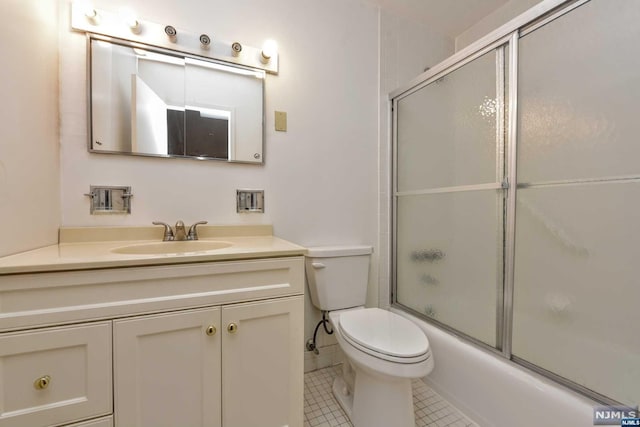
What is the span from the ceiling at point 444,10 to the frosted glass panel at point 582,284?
1.39m

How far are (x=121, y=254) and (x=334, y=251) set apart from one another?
0.93 metres

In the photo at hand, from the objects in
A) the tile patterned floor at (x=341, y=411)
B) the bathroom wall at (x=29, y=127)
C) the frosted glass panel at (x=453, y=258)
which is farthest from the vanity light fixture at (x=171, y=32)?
the tile patterned floor at (x=341, y=411)

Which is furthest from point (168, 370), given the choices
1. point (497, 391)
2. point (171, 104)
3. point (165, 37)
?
point (165, 37)

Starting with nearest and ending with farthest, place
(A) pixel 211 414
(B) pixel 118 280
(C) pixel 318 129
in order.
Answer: (B) pixel 118 280 → (A) pixel 211 414 → (C) pixel 318 129

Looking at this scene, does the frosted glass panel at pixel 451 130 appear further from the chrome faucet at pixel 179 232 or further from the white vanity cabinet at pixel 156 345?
the chrome faucet at pixel 179 232

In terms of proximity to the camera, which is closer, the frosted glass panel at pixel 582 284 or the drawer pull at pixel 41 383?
the drawer pull at pixel 41 383

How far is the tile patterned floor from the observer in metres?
1.15

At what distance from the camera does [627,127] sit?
2.96ft

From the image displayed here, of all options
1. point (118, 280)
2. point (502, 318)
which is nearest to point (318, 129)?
point (118, 280)

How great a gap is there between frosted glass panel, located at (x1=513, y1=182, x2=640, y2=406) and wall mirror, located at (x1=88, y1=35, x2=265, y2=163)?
136 centimetres

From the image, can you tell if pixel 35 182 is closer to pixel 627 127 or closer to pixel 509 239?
pixel 509 239

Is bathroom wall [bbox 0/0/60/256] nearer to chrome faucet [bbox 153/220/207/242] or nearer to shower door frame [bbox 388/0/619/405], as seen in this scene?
chrome faucet [bbox 153/220/207/242]

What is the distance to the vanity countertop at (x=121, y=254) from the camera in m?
0.68

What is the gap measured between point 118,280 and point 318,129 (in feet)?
3.96
